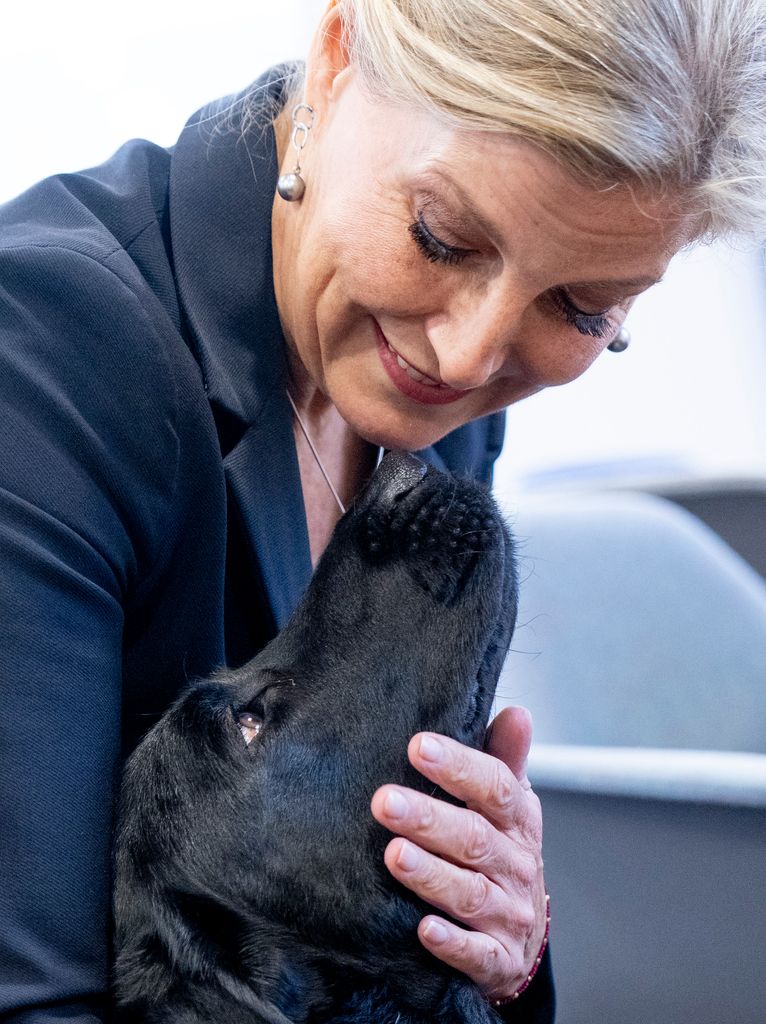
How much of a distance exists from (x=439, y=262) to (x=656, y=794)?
776mm

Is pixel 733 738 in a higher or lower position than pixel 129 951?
higher

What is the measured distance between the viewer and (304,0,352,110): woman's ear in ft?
3.65

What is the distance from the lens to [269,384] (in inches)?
49.5

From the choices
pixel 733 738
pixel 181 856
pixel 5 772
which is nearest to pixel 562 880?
pixel 733 738

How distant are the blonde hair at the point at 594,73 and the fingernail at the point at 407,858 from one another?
595 millimetres

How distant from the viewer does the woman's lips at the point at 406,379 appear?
3.87 ft

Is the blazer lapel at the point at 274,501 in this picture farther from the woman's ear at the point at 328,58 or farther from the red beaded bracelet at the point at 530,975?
the red beaded bracelet at the point at 530,975

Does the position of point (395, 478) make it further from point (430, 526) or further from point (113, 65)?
point (113, 65)

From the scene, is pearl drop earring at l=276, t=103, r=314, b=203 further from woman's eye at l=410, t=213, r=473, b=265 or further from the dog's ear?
the dog's ear

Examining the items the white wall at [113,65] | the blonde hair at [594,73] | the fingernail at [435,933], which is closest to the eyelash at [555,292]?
the blonde hair at [594,73]

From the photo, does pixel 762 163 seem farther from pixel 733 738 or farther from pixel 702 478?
pixel 702 478

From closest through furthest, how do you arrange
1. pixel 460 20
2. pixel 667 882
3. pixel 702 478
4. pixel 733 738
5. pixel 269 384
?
pixel 460 20
pixel 269 384
pixel 667 882
pixel 733 738
pixel 702 478

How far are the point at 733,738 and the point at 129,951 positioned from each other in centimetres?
131

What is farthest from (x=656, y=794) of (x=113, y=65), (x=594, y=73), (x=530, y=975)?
(x=113, y=65)
